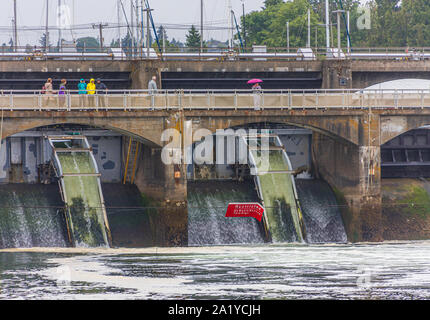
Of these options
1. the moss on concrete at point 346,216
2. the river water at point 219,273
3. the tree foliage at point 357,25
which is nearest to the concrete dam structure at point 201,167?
the moss on concrete at point 346,216

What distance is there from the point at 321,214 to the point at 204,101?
437 inches

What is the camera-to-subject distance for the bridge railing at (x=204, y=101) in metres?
46.6

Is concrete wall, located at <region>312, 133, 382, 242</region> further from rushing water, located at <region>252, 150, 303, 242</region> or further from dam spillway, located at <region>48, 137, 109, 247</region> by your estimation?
dam spillway, located at <region>48, 137, 109, 247</region>

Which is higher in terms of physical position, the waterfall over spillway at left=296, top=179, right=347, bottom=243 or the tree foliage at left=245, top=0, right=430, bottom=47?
the tree foliage at left=245, top=0, right=430, bottom=47

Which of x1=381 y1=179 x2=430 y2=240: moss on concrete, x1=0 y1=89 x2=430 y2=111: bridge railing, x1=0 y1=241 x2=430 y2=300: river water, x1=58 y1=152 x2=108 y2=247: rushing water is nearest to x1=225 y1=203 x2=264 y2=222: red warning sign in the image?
x1=0 y1=241 x2=430 y2=300: river water

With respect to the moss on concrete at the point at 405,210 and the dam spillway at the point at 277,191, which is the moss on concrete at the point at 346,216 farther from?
the dam spillway at the point at 277,191

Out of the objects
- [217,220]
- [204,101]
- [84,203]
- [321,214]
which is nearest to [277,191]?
[321,214]

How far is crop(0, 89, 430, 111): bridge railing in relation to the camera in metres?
46.6

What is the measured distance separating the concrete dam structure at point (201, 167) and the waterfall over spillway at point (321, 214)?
0.25 feet

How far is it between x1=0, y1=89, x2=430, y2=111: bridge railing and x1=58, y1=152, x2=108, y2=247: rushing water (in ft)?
13.2

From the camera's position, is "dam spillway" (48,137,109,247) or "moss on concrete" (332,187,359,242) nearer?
"dam spillway" (48,137,109,247)

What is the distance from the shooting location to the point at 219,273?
35969mm
